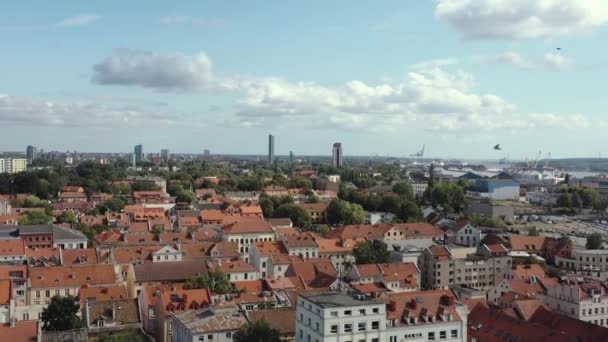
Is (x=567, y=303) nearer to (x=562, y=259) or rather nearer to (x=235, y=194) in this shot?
(x=562, y=259)

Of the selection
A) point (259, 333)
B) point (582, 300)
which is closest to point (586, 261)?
point (582, 300)

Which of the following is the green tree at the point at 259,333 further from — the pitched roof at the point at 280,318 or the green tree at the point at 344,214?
the green tree at the point at 344,214

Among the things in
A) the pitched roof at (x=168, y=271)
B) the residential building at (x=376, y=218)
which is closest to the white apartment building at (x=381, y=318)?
the pitched roof at (x=168, y=271)

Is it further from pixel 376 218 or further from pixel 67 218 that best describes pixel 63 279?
pixel 376 218

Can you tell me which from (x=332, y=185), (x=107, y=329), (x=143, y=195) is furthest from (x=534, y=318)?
(x=332, y=185)

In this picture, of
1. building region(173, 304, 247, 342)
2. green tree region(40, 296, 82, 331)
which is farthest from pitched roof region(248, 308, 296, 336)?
green tree region(40, 296, 82, 331)

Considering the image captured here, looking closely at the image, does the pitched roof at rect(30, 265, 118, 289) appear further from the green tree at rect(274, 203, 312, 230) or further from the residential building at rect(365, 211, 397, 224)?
the residential building at rect(365, 211, 397, 224)
